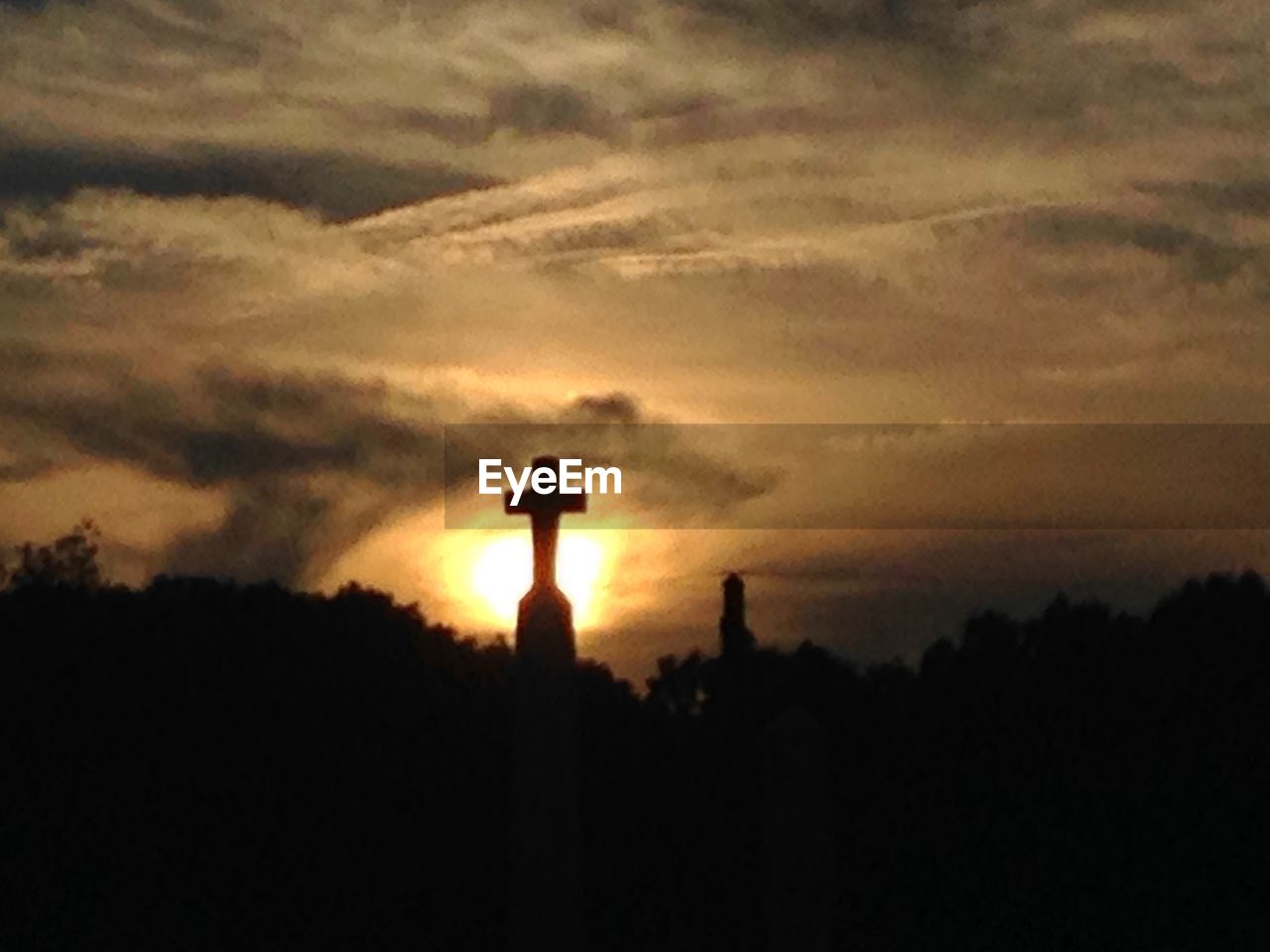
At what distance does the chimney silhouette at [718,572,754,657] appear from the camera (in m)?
11.0

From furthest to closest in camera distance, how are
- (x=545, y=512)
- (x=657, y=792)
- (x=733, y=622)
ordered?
(x=657, y=792) < (x=733, y=622) < (x=545, y=512)

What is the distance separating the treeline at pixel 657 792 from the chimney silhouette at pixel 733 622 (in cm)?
11

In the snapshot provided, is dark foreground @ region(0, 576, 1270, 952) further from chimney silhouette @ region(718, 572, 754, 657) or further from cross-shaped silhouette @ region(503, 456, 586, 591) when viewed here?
cross-shaped silhouette @ region(503, 456, 586, 591)

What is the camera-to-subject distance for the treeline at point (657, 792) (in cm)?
1553

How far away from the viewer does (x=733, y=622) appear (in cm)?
1114

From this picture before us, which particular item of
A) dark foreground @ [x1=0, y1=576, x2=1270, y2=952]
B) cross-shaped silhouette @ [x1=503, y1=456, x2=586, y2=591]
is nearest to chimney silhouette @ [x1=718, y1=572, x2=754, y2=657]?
dark foreground @ [x1=0, y1=576, x2=1270, y2=952]

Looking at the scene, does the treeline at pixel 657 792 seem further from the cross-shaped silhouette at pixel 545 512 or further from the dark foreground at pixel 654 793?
the cross-shaped silhouette at pixel 545 512

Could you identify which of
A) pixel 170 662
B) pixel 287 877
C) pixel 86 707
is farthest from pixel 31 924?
pixel 170 662

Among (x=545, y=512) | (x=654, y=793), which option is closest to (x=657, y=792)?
(x=654, y=793)

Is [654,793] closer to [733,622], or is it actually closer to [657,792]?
[657,792]

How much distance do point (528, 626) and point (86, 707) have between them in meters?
14.5

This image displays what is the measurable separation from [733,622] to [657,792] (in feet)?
29.4

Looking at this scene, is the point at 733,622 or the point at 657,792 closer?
the point at 733,622

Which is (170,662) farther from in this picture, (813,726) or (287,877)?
(813,726)
